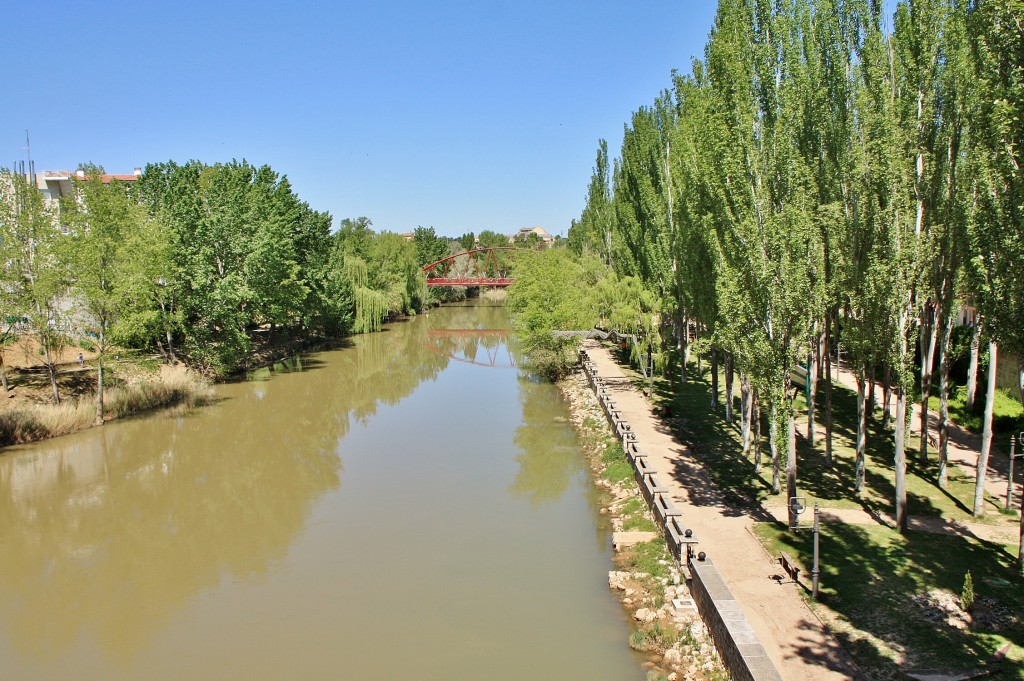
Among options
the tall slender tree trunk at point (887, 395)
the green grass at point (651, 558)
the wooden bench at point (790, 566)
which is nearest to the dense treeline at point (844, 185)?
the tall slender tree trunk at point (887, 395)

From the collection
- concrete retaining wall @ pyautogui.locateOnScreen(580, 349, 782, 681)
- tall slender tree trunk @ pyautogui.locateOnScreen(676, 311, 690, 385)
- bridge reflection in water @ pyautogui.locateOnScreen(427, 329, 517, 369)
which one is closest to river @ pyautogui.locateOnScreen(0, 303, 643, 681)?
concrete retaining wall @ pyautogui.locateOnScreen(580, 349, 782, 681)

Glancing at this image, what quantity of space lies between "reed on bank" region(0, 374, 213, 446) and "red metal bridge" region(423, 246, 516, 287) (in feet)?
118

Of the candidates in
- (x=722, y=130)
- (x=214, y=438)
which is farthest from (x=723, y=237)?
(x=214, y=438)

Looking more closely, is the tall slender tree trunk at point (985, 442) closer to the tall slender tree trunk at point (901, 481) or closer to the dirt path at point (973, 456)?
the dirt path at point (973, 456)

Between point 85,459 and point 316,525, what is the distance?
8458mm

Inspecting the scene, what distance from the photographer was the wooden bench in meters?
9.38

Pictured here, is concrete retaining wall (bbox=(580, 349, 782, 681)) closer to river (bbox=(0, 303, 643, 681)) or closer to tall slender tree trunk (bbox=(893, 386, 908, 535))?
river (bbox=(0, 303, 643, 681))

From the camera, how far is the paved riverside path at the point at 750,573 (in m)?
7.53

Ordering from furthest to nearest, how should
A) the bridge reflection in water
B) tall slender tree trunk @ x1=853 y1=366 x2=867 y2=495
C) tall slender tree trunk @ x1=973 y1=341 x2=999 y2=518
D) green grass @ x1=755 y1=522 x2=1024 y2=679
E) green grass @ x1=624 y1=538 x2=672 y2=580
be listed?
1. the bridge reflection in water
2. tall slender tree trunk @ x1=853 y1=366 x2=867 y2=495
3. tall slender tree trunk @ x1=973 y1=341 x2=999 y2=518
4. green grass @ x1=624 y1=538 x2=672 y2=580
5. green grass @ x1=755 y1=522 x2=1024 y2=679

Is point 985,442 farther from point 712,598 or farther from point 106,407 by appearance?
point 106,407

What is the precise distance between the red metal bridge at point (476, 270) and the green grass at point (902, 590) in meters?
49.0

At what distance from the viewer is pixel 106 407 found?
72.3ft

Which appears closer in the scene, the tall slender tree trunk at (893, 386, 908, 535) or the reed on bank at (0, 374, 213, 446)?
the tall slender tree trunk at (893, 386, 908, 535)

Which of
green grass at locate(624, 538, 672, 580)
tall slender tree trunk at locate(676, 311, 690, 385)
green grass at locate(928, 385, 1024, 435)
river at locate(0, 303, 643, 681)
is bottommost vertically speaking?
river at locate(0, 303, 643, 681)
